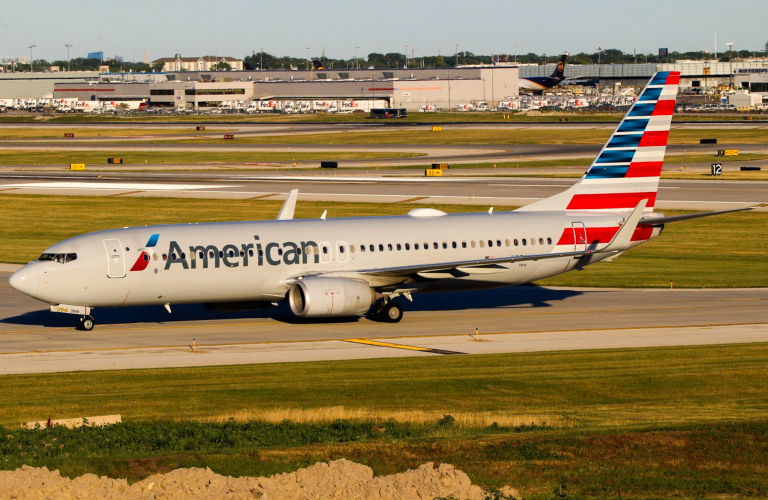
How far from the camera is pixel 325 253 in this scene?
4288cm

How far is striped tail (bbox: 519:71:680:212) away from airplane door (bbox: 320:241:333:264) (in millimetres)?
11885

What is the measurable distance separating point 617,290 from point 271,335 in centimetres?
2046

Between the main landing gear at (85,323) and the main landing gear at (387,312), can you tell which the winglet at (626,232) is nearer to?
the main landing gear at (387,312)

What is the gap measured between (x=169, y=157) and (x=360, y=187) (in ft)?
161

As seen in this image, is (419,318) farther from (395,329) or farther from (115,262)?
(115,262)

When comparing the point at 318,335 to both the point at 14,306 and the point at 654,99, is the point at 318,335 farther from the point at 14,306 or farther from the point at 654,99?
the point at 654,99

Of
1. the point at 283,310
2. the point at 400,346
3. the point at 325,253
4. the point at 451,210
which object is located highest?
the point at 325,253

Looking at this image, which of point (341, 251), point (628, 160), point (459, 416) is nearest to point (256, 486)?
point (459, 416)

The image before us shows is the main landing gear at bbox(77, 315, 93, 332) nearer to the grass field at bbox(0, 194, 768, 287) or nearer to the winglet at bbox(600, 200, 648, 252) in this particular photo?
the grass field at bbox(0, 194, 768, 287)

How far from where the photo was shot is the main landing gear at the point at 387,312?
4397cm

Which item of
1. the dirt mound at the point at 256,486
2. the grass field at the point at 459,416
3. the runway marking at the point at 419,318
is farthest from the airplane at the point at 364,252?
the dirt mound at the point at 256,486

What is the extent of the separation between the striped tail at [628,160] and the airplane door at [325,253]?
11885 mm

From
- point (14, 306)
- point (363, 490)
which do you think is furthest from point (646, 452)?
point (14, 306)

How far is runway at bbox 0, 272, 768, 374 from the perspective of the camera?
3712 cm
